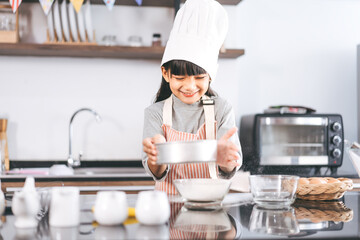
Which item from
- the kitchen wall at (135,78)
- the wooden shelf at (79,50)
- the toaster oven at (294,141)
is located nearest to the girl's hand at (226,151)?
the toaster oven at (294,141)

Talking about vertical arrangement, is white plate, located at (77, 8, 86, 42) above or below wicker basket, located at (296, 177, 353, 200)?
above

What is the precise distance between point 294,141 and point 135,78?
43.9 inches

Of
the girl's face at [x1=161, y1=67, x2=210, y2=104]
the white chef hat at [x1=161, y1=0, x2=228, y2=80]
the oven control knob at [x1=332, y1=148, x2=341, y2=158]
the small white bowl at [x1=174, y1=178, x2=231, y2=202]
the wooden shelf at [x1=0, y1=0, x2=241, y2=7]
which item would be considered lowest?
the oven control knob at [x1=332, y1=148, x2=341, y2=158]

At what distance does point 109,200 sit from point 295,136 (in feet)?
6.80

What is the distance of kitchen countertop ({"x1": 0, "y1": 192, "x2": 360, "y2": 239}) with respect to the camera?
89cm

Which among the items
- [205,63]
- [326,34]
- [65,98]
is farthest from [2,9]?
[326,34]

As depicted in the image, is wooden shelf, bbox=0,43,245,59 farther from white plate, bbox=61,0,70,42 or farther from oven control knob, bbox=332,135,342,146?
oven control knob, bbox=332,135,342,146

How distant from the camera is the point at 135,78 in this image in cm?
309

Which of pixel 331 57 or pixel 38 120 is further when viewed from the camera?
pixel 331 57

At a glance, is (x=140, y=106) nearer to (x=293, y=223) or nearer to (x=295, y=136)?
(x=295, y=136)

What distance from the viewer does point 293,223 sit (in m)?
1.03

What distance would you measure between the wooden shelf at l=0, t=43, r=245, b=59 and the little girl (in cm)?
123

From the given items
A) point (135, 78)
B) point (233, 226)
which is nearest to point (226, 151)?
point (233, 226)

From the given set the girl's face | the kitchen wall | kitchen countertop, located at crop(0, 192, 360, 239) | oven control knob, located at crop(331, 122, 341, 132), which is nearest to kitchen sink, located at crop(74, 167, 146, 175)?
the kitchen wall
